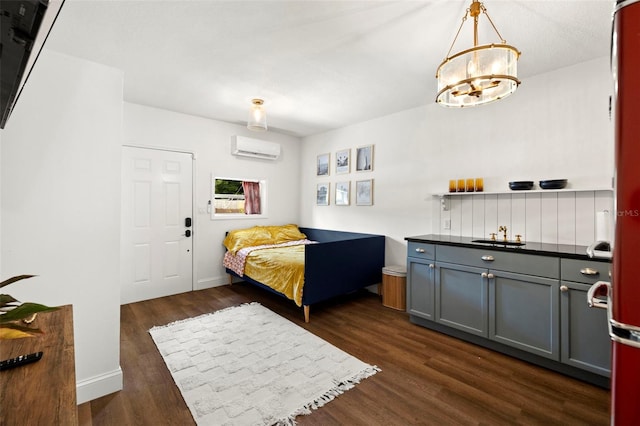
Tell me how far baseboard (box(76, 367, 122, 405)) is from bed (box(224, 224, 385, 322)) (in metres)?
1.66

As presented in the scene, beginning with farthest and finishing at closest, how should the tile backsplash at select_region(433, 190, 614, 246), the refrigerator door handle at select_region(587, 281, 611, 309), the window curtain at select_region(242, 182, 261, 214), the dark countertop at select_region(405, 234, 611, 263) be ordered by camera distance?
the window curtain at select_region(242, 182, 261, 214) → the tile backsplash at select_region(433, 190, 614, 246) → the dark countertop at select_region(405, 234, 611, 263) → the refrigerator door handle at select_region(587, 281, 611, 309)

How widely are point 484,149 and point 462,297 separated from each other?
5.38 ft

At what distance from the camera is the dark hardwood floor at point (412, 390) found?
1783mm

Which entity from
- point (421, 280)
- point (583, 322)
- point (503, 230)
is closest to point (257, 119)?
point (421, 280)

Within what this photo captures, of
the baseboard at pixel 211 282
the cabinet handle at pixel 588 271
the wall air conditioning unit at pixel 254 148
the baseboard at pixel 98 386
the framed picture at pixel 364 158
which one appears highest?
the wall air conditioning unit at pixel 254 148

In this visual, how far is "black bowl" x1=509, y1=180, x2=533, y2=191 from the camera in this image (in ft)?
9.20

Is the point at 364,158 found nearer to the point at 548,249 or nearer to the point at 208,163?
the point at 208,163

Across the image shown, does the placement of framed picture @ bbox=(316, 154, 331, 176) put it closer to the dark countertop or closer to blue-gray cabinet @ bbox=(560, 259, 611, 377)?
the dark countertop

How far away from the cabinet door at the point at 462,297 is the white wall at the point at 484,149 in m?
0.73

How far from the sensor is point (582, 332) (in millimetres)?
2133

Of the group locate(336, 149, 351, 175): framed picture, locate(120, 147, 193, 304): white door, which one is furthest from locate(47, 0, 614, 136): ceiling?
locate(336, 149, 351, 175): framed picture

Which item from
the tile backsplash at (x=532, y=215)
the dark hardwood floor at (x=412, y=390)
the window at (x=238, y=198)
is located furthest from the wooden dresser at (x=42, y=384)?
the window at (x=238, y=198)

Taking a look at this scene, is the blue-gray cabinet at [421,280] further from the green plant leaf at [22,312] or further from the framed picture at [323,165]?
the green plant leaf at [22,312]

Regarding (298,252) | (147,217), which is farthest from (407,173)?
(147,217)
